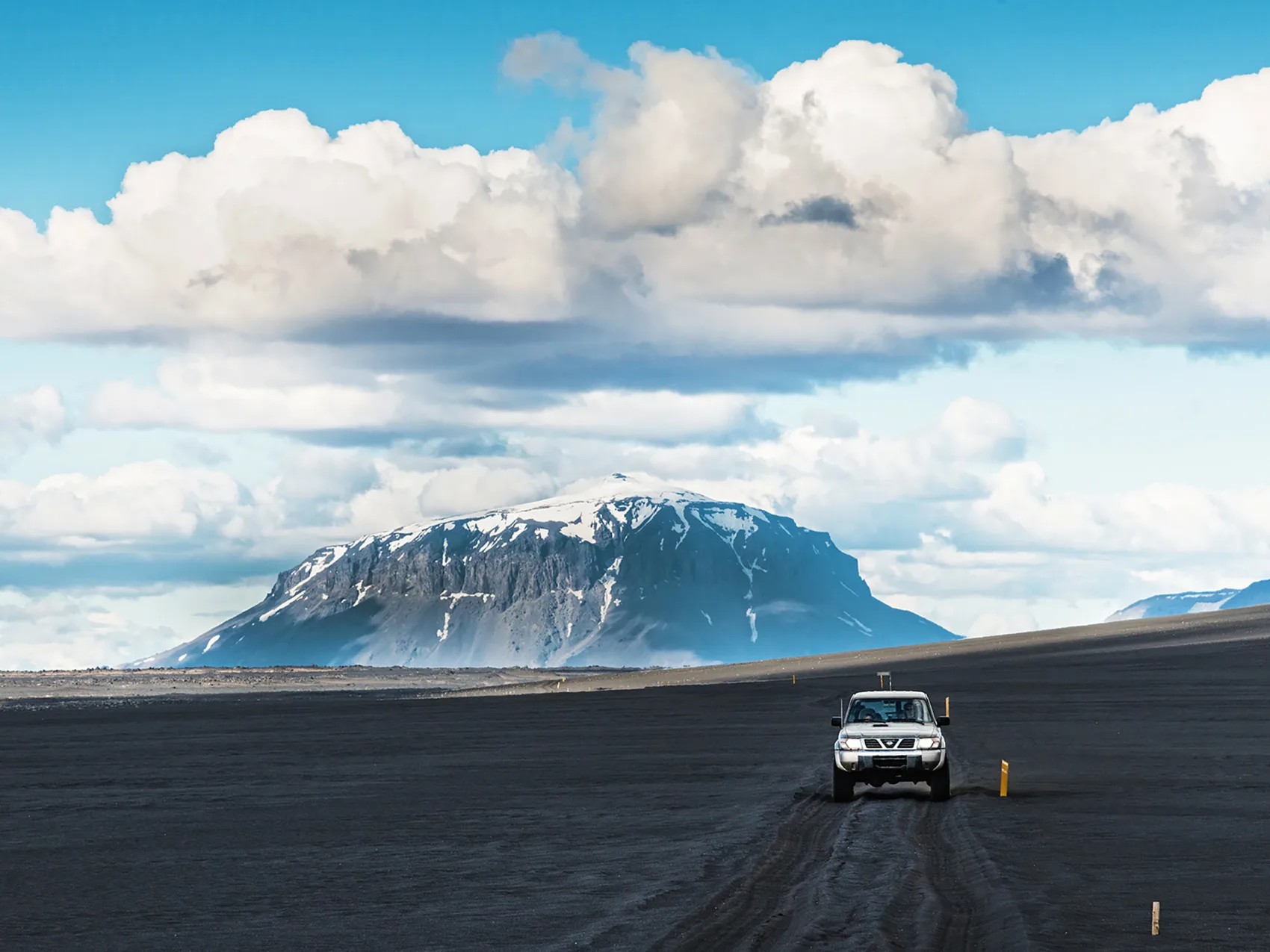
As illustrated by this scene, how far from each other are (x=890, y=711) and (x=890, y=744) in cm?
159

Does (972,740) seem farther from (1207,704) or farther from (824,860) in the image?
(824,860)

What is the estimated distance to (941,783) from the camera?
31.6 m

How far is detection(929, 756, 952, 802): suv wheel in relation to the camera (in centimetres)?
3147

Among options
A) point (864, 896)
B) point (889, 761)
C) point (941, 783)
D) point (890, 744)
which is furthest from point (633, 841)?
point (864, 896)

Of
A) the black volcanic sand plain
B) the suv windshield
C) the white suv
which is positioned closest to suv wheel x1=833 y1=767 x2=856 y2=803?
the white suv

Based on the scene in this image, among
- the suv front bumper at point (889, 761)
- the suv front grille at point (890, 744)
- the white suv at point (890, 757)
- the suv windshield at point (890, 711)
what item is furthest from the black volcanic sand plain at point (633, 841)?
the suv windshield at point (890, 711)

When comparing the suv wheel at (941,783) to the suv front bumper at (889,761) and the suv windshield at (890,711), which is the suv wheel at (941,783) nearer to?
the suv front bumper at (889,761)

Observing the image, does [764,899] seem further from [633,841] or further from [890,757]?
[890,757]

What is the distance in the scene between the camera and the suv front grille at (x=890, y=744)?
3133cm

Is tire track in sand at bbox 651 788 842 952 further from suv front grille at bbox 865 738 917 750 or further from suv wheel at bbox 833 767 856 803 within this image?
suv front grille at bbox 865 738 917 750

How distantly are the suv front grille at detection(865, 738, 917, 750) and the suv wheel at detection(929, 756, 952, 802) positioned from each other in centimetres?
70

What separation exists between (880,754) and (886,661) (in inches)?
3921

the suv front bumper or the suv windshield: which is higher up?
the suv windshield

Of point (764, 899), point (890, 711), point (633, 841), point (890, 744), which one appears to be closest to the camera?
point (764, 899)
